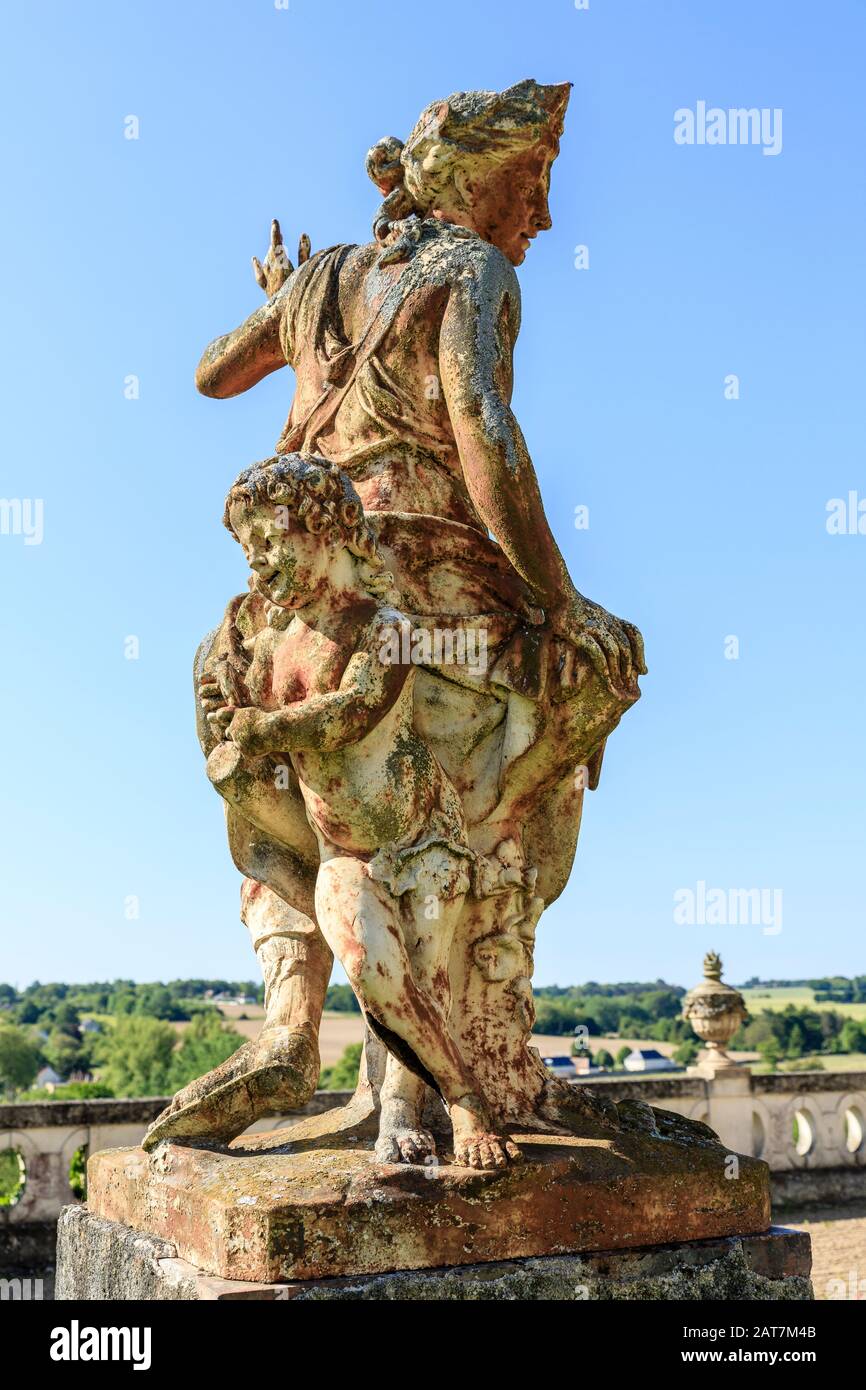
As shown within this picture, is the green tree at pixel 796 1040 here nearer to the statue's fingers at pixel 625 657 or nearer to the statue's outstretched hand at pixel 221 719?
the statue's fingers at pixel 625 657

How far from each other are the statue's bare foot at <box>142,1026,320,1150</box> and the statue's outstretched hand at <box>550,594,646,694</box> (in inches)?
57.2

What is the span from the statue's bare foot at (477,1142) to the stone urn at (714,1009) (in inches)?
418

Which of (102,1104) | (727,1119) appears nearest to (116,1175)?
(102,1104)

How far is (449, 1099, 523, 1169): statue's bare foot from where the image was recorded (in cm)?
395

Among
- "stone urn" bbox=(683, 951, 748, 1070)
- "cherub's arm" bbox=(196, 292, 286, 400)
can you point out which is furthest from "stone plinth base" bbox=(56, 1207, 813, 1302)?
"stone urn" bbox=(683, 951, 748, 1070)

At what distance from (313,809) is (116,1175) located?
1.31 metres

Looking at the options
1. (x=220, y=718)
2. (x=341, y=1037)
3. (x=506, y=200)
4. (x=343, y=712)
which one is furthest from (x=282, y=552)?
(x=341, y=1037)

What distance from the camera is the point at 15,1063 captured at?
60.5 m

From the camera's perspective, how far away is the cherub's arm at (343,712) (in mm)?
4078

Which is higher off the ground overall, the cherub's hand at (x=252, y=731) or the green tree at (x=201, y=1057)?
the cherub's hand at (x=252, y=731)

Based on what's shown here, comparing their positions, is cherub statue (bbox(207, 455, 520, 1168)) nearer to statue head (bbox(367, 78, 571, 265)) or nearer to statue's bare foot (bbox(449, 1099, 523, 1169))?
statue's bare foot (bbox(449, 1099, 523, 1169))


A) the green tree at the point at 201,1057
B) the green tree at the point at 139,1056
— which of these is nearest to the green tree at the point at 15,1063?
the green tree at the point at 139,1056

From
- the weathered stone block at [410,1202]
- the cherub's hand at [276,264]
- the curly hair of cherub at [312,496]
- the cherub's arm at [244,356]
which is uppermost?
the cherub's hand at [276,264]
